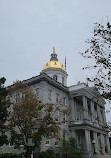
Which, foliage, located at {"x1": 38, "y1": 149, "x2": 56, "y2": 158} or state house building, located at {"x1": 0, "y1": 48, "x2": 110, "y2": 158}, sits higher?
state house building, located at {"x1": 0, "y1": 48, "x2": 110, "y2": 158}

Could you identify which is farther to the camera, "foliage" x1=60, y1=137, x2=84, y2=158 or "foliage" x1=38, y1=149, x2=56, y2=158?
"foliage" x1=60, y1=137, x2=84, y2=158

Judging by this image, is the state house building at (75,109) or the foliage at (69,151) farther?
the state house building at (75,109)

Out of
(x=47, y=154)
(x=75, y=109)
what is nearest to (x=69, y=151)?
(x=47, y=154)

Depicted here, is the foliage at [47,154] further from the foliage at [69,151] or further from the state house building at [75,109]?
the foliage at [69,151]

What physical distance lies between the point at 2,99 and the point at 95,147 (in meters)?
20.2

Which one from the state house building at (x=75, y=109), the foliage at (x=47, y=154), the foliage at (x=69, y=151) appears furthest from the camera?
the state house building at (x=75, y=109)

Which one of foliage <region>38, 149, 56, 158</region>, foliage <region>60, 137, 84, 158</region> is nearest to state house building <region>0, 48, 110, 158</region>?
foliage <region>38, 149, 56, 158</region>

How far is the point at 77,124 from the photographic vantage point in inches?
Result: 1356

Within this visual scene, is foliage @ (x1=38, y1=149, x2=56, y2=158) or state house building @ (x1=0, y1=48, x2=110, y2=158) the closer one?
foliage @ (x1=38, y1=149, x2=56, y2=158)

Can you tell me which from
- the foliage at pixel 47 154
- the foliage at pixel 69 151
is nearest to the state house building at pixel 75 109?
the foliage at pixel 47 154

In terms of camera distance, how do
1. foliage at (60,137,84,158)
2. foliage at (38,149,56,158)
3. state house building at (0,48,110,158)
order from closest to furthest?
foliage at (38,149,56,158) → foliage at (60,137,84,158) → state house building at (0,48,110,158)

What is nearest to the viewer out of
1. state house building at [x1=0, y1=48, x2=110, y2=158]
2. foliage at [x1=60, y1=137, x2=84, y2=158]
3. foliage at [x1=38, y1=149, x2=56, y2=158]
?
foliage at [x1=38, y1=149, x2=56, y2=158]

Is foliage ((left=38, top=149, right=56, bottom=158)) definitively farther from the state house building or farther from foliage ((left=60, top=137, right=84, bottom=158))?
foliage ((left=60, top=137, right=84, bottom=158))

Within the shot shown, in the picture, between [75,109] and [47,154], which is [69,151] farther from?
[75,109]
